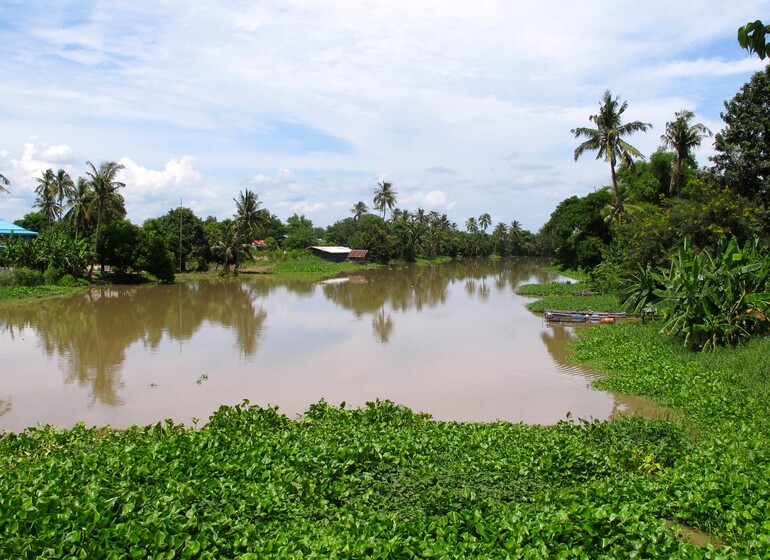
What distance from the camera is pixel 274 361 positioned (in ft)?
55.0

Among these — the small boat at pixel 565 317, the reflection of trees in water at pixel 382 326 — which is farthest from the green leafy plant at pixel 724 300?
the reflection of trees in water at pixel 382 326

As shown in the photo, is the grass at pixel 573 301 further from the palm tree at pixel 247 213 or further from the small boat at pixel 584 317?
the palm tree at pixel 247 213

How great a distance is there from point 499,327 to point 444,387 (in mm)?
10149

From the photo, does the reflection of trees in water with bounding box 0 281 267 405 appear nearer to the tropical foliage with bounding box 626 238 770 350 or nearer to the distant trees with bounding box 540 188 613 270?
the tropical foliage with bounding box 626 238 770 350

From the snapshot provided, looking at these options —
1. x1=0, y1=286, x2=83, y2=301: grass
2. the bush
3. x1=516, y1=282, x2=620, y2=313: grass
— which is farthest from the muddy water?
the bush

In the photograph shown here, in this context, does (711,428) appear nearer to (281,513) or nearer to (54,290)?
(281,513)

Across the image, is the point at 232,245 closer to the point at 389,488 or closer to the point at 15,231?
the point at 15,231

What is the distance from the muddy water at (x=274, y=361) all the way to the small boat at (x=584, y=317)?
0.83 m

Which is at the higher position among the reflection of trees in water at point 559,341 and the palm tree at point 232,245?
the palm tree at point 232,245

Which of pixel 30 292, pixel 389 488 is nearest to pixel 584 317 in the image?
pixel 389 488

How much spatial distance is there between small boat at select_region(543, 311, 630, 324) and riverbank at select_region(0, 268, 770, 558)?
42.4 feet

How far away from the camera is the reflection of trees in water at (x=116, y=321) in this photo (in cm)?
1606

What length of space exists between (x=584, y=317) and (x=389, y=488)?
726 inches

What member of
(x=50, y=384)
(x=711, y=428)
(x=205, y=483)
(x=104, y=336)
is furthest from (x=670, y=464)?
(x=104, y=336)
